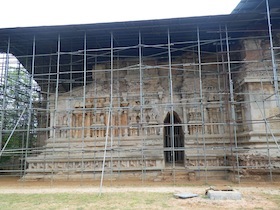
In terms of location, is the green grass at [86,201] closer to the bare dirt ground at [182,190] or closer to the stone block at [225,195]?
the bare dirt ground at [182,190]

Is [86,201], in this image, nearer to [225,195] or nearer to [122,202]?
[122,202]

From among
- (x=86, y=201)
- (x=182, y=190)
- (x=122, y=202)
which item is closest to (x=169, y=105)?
(x=182, y=190)

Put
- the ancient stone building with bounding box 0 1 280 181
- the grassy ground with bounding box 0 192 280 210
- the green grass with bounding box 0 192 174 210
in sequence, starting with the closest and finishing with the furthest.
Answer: the grassy ground with bounding box 0 192 280 210 → the green grass with bounding box 0 192 174 210 → the ancient stone building with bounding box 0 1 280 181

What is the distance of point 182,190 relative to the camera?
35.2 ft

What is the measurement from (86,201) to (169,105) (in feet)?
19.6

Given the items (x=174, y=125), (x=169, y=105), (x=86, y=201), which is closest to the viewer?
(x=86, y=201)

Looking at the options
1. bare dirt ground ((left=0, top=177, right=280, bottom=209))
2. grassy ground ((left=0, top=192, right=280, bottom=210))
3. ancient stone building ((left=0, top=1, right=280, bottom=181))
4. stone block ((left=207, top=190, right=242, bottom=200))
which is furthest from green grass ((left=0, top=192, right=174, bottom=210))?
ancient stone building ((left=0, top=1, right=280, bottom=181))

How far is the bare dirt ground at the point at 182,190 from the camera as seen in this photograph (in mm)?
8242

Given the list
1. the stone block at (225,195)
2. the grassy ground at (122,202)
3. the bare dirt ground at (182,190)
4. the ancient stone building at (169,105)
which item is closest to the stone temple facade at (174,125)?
the ancient stone building at (169,105)

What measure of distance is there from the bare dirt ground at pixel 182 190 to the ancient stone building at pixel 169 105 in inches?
36.8

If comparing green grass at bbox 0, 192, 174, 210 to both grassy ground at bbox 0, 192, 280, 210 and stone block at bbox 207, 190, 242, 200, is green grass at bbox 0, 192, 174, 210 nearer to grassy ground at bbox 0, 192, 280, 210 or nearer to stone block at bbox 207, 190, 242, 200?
grassy ground at bbox 0, 192, 280, 210

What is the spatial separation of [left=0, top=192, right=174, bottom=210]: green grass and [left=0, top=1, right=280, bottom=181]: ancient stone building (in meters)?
3.26

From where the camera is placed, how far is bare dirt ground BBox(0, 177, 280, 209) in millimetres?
8242

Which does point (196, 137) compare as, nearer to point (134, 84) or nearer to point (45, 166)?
point (134, 84)
